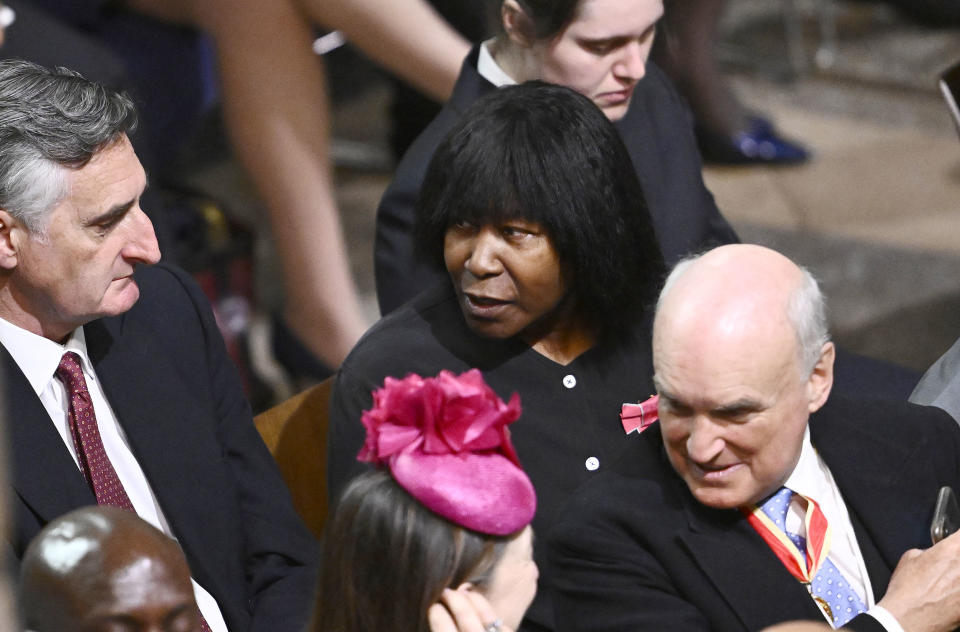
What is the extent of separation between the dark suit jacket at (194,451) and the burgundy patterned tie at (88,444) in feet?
0.11

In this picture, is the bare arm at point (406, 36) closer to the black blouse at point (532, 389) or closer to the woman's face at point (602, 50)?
the woman's face at point (602, 50)

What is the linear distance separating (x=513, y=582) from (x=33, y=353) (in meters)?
0.92

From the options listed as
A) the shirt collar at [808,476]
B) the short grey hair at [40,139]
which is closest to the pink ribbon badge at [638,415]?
the shirt collar at [808,476]

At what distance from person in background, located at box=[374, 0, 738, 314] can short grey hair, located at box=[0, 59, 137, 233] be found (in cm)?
68

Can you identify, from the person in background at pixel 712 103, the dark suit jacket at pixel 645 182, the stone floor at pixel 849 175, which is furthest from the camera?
the person in background at pixel 712 103

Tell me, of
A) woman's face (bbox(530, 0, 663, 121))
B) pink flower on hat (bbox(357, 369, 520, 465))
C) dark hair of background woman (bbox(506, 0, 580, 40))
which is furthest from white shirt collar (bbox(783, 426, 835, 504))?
dark hair of background woman (bbox(506, 0, 580, 40))

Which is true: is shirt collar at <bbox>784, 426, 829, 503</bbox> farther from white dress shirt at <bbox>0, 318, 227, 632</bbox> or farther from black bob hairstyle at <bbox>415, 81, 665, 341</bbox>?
white dress shirt at <bbox>0, 318, 227, 632</bbox>

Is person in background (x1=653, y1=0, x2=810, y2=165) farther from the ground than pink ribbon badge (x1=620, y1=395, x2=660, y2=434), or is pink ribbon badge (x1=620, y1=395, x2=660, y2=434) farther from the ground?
pink ribbon badge (x1=620, y1=395, x2=660, y2=434)

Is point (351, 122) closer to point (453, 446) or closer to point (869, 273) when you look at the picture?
point (869, 273)

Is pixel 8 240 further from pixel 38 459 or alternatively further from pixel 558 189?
pixel 558 189

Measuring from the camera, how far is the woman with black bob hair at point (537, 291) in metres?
2.39

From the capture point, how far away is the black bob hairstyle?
238 cm

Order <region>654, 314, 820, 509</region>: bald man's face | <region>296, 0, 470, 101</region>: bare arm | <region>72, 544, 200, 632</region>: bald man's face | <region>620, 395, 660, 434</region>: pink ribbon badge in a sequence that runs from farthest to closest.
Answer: <region>296, 0, 470, 101</region>: bare arm, <region>620, 395, 660, 434</region>: pink ribbon badge, <region>654, 314, 820, 509</region>: bald man's face, <region>72, 544, 200, 632</region>: bald man's face

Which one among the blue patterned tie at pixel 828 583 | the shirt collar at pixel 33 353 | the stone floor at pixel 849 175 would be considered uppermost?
the shirt collar at pixel 33 353
